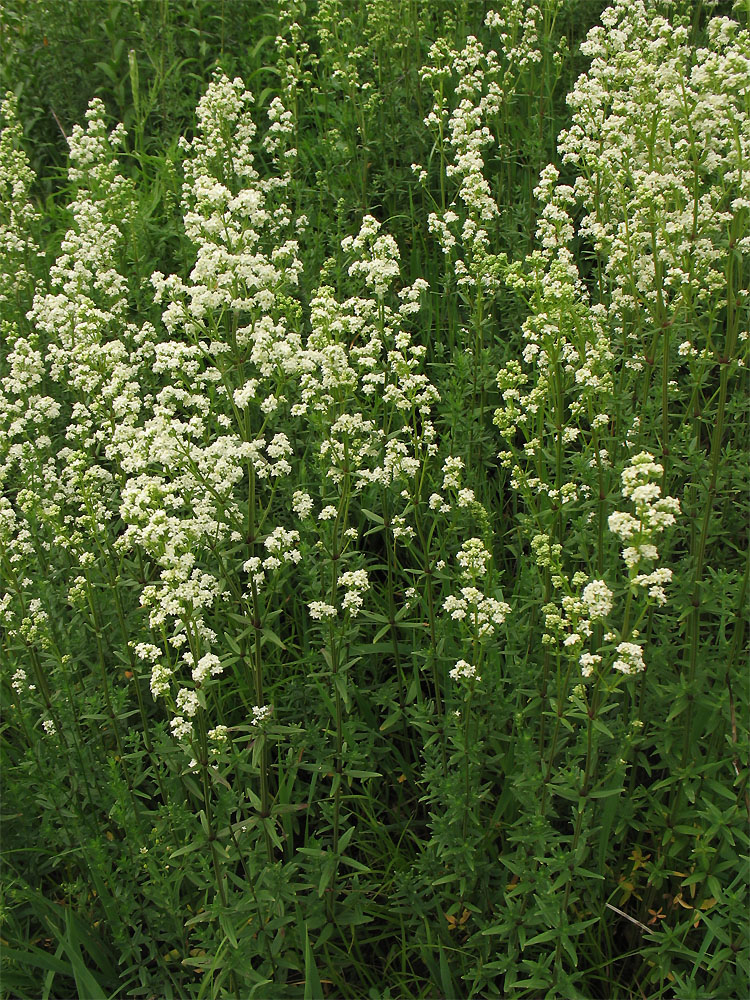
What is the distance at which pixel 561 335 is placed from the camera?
4023 millimetres

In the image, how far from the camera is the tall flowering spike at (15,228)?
22.6ft

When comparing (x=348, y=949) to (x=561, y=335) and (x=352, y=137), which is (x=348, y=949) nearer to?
(x=561, y=335)

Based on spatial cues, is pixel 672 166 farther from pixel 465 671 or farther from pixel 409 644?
pixel 409 644

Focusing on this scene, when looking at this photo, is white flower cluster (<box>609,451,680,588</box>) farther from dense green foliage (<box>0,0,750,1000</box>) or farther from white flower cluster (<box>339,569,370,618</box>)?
white flower cluster (<box>339,569,370,618</box>)

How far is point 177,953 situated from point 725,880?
101 inches

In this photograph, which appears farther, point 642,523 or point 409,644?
point 409,644

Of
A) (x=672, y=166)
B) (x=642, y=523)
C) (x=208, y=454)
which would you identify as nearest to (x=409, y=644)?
(x=208, y=454)

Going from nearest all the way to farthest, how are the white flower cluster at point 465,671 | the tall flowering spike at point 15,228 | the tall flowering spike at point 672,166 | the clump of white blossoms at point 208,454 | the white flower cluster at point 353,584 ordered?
the clump of white blossoms at point 208,454
the white flower cluster at point 465,671
the white flower cluster at point 353,584
the tall flowering spike at point 672,166
the tall flowering spike at point 15,228

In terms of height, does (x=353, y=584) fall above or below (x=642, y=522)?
below

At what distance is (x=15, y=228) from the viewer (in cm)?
708

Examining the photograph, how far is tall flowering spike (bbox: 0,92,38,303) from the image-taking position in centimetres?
689

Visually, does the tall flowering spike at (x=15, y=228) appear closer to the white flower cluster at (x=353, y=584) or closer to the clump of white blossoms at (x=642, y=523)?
the white flower cluster at (x=353, y=584)

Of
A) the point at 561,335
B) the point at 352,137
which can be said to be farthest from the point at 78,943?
the point at 352,137

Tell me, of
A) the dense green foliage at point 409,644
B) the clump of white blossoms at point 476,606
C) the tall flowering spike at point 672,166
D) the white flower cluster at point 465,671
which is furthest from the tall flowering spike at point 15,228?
the white flower cluster at point 465,671
